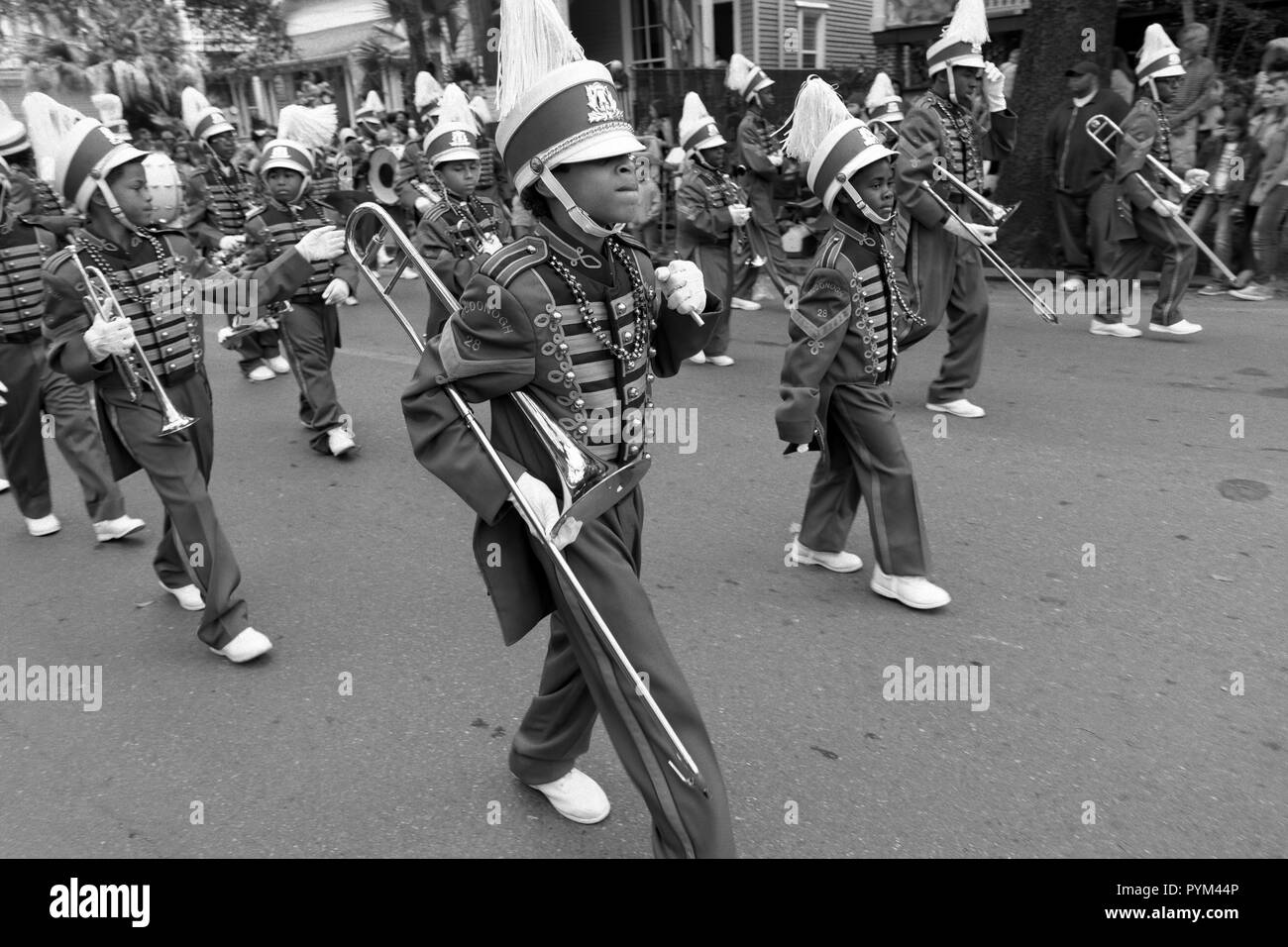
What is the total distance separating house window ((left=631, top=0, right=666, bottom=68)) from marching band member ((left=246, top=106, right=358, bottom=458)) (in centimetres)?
1567

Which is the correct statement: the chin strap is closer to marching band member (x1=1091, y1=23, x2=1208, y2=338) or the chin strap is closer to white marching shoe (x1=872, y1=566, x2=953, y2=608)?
white marching shoe (x1=872, y1=566, x2=953, y2=608)

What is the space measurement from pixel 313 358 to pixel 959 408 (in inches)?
158

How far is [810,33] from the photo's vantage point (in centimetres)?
2169

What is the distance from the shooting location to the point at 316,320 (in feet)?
21.8

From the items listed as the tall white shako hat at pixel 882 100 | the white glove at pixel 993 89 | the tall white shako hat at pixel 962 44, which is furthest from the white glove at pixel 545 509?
the tall white shako hat at pixel 882 100

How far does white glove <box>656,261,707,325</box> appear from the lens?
2.80 meters

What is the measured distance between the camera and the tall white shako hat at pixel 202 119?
401 inches

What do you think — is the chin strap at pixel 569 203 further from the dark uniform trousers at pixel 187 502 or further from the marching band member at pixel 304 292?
the marching band member at pixel 304 292

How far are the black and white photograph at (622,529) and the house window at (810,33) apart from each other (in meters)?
14.1

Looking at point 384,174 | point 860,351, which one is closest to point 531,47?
point 860,351

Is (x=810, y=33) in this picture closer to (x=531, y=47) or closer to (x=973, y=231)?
(x=973, y=231)

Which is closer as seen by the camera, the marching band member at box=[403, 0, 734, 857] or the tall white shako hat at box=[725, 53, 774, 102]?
the marching band member at box=[403, 0, 734, 857]

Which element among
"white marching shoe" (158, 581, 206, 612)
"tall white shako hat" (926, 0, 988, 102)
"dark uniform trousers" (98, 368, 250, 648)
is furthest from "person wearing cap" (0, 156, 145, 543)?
"tall white shako hat" (926, 0, 988, 102)
